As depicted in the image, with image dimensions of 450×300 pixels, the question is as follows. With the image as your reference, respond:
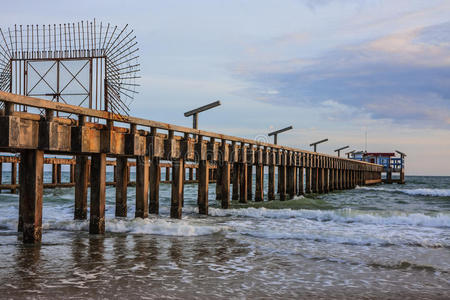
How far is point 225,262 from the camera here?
8961 mm

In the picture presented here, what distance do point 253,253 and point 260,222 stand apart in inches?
236

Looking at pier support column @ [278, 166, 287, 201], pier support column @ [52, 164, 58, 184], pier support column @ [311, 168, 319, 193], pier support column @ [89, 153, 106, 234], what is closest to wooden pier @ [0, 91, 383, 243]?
pier support column @ [89, 153, 106, 234]

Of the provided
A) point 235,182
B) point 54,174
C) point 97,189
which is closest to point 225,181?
point 235,182

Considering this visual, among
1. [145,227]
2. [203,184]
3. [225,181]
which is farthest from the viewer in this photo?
[225,181]

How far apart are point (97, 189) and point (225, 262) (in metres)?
4.15

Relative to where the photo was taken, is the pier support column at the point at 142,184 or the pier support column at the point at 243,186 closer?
the pier support column at the point at 142,184

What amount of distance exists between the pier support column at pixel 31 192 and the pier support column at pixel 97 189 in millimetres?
1831

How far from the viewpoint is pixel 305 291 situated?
709 cm

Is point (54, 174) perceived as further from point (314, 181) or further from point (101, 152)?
point (101, 152)

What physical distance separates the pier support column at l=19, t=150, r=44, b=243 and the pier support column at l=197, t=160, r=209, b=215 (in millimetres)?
7673

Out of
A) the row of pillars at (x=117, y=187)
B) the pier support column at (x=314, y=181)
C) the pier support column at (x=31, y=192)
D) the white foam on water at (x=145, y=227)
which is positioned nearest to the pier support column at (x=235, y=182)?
the row of pillars at (x=117, y=187)

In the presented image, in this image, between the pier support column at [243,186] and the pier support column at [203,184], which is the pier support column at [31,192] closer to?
the pier support column at [203,184]

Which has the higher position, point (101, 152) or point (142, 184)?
point (101, 152)

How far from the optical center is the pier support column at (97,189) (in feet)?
37.9
